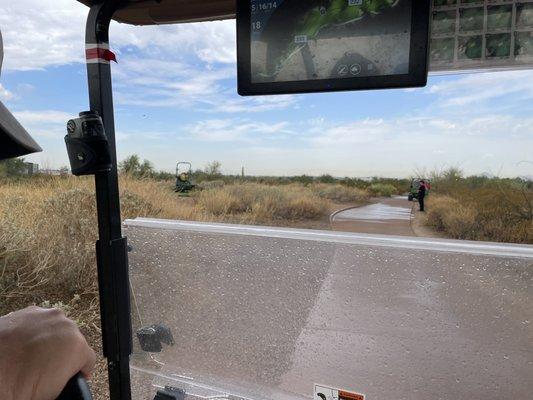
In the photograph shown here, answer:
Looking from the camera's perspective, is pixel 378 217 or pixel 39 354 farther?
pixel 378 217

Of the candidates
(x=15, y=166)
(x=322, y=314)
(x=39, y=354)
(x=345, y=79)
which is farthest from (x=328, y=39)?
(x=15, y=166)

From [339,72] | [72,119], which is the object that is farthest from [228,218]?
[339,72]

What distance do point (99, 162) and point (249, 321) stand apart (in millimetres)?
677

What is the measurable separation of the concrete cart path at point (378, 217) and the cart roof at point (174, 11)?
91 cm

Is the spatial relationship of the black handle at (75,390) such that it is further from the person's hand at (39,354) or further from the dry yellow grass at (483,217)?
the dry yellow grass at (483,217)

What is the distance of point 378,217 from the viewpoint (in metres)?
1.88

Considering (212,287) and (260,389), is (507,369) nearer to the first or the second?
(260,389)

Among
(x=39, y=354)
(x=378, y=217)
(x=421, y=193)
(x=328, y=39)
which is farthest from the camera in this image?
(x=378, y=217)

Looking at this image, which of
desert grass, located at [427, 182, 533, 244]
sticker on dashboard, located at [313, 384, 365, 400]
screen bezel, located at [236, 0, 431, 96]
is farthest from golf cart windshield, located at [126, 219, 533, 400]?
desert grass, located at [427, 182, 533, 244]

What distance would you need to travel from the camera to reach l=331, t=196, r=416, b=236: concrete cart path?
171cm

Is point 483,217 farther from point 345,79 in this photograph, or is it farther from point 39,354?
point 39,354

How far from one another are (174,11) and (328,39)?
61 centimetres

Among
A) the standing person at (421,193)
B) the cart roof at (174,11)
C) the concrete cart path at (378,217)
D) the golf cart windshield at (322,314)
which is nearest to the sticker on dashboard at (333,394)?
the golf cart windshield at (322,314)

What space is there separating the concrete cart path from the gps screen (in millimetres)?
681
